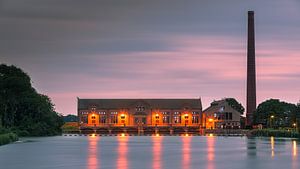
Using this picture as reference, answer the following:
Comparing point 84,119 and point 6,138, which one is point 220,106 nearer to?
point 84,119

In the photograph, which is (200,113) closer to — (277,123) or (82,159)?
(277,123)

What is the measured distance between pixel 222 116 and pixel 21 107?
7477cm

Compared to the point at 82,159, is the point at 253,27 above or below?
above

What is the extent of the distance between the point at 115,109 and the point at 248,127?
4458cm

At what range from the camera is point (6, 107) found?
395ft

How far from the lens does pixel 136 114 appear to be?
197 meters

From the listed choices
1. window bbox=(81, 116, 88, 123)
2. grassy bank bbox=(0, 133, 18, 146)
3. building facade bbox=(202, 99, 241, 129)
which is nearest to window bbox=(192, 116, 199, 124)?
building facade bbox=(202, 99, 241, 129)

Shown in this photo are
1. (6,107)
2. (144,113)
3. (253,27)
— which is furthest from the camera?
(144,113)

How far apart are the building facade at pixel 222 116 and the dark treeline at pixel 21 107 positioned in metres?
67.2

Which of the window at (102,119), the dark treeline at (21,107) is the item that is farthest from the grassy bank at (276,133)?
the window at (102,119)

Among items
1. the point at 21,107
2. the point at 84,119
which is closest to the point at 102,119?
the point at 84,119

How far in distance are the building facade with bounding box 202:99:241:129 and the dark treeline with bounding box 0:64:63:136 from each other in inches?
2646

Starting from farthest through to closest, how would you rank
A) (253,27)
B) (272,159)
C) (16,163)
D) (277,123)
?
(277,123) → (253,27) → (272,159) → (16,163)

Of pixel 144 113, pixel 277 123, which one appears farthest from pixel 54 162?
pixel 144 113
